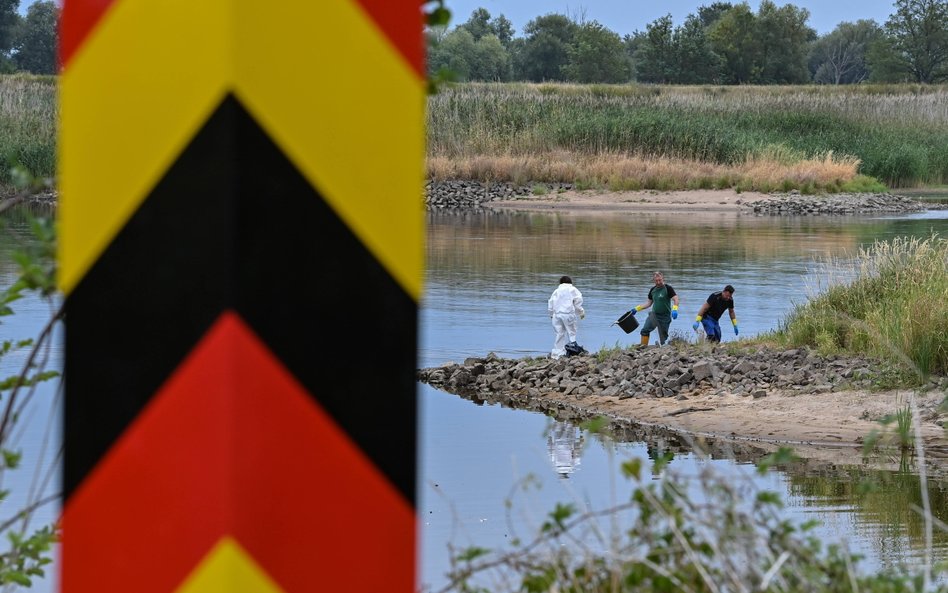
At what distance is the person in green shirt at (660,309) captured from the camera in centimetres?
2130

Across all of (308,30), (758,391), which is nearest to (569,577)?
(308,30)

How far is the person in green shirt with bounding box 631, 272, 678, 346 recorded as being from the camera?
69.9 ft

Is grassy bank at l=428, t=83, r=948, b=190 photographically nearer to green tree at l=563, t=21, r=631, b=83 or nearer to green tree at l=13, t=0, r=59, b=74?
green tree at l=563, t=21, r=631, b=83

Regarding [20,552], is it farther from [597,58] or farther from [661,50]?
[597,58]

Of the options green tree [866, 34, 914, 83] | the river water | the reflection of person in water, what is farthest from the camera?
green tree [866, 34, 914, 83]

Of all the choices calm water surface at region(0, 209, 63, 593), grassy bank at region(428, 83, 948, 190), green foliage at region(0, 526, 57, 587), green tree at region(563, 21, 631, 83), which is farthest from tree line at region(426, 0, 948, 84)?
green foliage at region(0, 526, 57, 587)

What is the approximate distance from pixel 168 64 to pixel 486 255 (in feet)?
114

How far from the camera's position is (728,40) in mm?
96625

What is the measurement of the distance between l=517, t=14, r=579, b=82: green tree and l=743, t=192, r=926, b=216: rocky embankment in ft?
212

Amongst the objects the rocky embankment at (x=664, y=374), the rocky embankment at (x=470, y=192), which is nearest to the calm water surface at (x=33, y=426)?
the rocky embankment at (x=664, y=374)

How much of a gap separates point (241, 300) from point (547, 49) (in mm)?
122185

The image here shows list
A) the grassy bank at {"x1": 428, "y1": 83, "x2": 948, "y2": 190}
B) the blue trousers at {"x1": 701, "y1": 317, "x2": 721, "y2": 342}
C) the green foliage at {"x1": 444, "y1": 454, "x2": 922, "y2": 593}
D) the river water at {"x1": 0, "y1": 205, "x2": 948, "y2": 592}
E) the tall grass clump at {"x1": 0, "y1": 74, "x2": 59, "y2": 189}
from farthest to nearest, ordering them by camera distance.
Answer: the grassy bank at {"x1": 428, "y1": 83, "x2": 948, "y2": 190} → the tall grass clump at {"x1": 0, "y1": 74, "x2": 59, "y2": 189} → the blue trousers at {"x1": 701, "y1": 317, "x2": 721, "y2": 342} → the river water at {"x1": 0, "y1": 205, "x2": 948, "y2": 592} → the green foliage at {"x1": 444, "y1": 454, "x2": 922, "y2": 593}

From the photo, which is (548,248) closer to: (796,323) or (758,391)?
(796,323)

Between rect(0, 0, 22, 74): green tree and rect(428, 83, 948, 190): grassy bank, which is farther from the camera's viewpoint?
rect(0, 0, 22, 74): green tree
